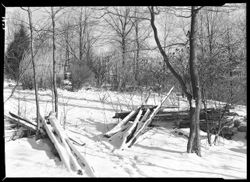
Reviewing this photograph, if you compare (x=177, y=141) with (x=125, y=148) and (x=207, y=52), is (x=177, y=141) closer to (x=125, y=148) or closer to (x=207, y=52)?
(x=125, y=148)

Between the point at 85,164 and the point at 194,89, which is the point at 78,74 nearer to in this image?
the point at 194,89

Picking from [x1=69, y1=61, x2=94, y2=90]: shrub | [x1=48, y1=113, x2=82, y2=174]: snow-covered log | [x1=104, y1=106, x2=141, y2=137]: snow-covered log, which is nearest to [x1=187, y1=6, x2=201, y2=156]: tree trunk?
[x1=104, y1=106, x2=141, y2=137]: snow-covered log

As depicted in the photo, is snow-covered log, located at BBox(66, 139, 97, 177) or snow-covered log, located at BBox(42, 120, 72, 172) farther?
snow-covered log, located at BBox(42, 120, 72, 172)

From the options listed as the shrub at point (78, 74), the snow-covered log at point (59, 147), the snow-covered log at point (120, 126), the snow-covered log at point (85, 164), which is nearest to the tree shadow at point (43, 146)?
the snow-covered log at point (59, 147)

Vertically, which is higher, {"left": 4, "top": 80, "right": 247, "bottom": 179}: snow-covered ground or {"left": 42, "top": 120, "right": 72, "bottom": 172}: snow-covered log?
{"left": 42, "top": 120, "right": 72, "bottom": 172}: snow-covered log

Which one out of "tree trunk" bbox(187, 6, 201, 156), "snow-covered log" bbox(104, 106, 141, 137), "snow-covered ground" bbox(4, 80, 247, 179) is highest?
"tree trunk" bbox(187, 6, 201, 156)

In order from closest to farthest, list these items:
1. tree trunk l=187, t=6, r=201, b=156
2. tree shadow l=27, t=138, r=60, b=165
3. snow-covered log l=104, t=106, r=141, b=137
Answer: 1. tree shadow l=27, t=138, r=60, b=165
2. tree trunk l=187, t=6, r=201, b=156
3. snow-covered log l=104, t=106, r=141, b=137

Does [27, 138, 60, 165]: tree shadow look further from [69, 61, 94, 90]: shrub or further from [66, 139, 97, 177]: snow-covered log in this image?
[69, 61, 94, 90]: shrub

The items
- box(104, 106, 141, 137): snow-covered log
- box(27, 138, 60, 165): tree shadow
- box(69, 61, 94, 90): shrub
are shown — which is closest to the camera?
box(27, 138, 60, 165): tree shadow

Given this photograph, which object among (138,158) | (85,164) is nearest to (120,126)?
(138,158)

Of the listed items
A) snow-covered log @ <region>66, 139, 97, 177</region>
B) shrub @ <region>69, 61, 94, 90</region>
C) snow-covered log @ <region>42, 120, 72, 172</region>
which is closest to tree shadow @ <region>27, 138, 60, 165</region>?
snow-covered log @ <region>42, 120, 72, 172</region>

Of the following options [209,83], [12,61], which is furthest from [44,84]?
[209,83]

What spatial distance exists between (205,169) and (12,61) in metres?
8.29

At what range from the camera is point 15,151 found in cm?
403
